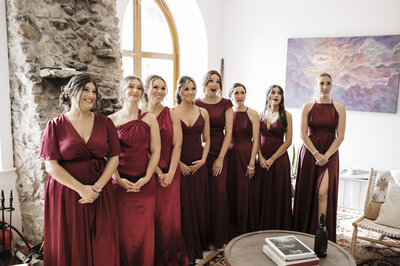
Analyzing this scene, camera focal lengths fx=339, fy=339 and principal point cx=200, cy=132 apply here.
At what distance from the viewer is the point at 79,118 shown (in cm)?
237

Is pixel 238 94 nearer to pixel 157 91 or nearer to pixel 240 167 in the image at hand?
pixel 240 167

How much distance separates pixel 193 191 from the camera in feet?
10.6

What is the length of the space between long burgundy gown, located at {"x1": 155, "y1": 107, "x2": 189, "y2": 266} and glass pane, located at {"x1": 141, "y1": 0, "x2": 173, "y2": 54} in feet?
10.0

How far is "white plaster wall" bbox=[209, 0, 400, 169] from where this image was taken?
487 centimetres

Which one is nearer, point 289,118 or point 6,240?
point 6,240

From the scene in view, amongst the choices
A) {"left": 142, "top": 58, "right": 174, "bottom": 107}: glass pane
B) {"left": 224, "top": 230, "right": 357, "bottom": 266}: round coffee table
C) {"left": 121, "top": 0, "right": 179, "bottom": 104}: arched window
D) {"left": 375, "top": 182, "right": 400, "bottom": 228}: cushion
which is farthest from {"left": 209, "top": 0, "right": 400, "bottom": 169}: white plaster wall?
{"left": 224, "top": 230, "right": 357, "bottom": 266}: round coffee table

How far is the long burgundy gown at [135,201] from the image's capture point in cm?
268

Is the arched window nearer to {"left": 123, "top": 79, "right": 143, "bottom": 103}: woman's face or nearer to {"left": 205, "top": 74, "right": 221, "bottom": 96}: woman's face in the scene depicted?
{"left": 205, "top": 74, "right": 221, "bottom": 96}: woman's face

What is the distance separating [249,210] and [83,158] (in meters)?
1.93

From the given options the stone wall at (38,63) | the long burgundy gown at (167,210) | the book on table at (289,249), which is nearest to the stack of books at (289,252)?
the book on table at (289,249)

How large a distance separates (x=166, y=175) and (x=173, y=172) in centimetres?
7

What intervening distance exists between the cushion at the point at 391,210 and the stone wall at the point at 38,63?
3.07 meters

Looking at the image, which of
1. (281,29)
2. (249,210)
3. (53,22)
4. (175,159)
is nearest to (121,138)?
(175,159)

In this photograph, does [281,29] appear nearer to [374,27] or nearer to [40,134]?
[374,27]
